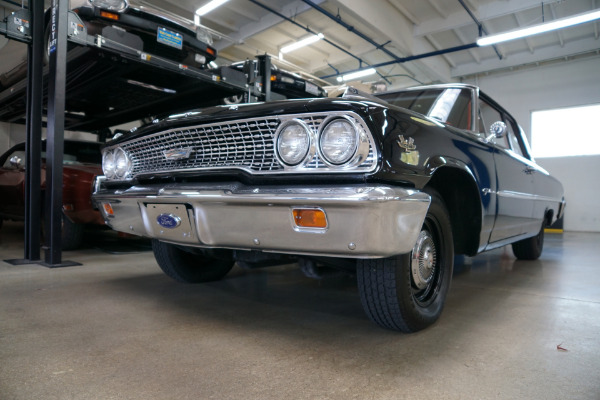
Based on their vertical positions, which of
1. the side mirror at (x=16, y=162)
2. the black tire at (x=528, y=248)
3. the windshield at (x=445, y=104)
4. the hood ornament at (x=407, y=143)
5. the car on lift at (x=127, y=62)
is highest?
the car on lift at (x=127, y=62)

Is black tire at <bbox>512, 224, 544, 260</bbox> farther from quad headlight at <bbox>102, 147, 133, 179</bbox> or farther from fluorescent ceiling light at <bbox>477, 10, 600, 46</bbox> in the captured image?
fluorescent ceiling light at <bbox>477, 10, 600, 46</bbox>

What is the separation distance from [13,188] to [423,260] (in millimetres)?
5129

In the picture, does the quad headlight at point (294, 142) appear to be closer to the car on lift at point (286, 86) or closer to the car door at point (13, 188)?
the car on lift at point (286, 86)

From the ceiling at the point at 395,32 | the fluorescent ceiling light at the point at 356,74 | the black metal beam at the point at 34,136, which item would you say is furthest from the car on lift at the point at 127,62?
the fluorescent ceiling light at the point at 356,74

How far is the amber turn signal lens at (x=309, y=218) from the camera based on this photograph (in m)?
1.47

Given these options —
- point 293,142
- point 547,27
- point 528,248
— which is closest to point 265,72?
point 528,248

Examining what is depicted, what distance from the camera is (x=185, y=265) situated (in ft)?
9.11

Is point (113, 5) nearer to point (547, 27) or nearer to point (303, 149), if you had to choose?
point (303, 149)

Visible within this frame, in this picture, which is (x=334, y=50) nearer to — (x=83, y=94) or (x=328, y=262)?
(x=83, y=94)

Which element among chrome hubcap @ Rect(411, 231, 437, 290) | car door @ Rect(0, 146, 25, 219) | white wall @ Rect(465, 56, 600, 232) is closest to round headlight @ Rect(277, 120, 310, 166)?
chrome hubcap @ Rect(411, 231, 437, 290)

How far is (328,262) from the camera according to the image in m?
1.88

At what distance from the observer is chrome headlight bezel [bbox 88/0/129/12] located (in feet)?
12.1

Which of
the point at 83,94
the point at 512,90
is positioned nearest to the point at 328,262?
the point at 83,94

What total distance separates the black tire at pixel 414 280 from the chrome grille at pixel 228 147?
0.50 m
